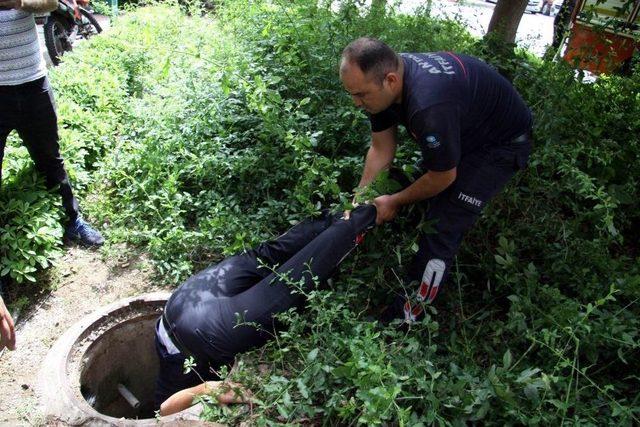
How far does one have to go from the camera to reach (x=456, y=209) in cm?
272

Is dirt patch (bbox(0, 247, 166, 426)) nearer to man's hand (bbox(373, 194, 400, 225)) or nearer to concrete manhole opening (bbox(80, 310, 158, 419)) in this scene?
concrete manhole opening (bbox(80, 310, 158, 419))

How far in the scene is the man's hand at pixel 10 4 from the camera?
9.34 feet

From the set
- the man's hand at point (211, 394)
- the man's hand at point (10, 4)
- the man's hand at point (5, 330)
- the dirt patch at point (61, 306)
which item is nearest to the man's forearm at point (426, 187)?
the man's hand at point (211, 394)

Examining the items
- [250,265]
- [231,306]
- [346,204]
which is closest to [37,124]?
A: [250,265]

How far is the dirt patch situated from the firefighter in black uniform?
5.90 feet

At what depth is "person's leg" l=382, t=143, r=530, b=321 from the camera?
2709 mm

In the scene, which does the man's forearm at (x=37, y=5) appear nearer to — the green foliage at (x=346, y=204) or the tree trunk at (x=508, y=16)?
the green foliage at (x=346, y=204)

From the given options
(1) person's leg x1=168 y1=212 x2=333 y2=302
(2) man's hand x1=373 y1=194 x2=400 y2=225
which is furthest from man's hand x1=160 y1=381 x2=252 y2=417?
(2) man's hand x1=373 y1=194 x2=400 y2=225

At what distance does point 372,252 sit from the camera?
305cm

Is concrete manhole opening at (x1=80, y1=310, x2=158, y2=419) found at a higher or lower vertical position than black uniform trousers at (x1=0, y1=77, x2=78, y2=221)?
lower

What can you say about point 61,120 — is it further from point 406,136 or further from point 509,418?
point 509,418

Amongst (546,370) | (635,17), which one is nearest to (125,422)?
(546,370)

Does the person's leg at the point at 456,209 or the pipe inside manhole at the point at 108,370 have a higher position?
the person's leg at the point at 456,209

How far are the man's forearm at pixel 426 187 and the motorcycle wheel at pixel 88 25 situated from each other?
6856 mm
